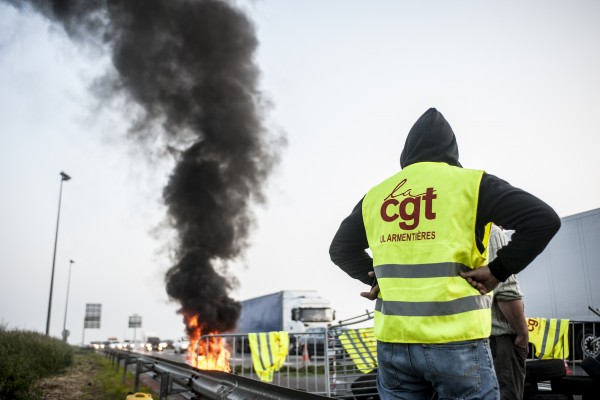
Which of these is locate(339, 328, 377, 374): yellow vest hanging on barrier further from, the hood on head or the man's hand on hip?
the man's hand on hip

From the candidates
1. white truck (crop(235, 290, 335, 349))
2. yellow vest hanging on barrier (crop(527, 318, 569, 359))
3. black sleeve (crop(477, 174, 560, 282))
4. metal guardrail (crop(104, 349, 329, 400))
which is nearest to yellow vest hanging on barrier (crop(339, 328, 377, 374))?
metal guardrail (crop(104, 349, 329, 400))

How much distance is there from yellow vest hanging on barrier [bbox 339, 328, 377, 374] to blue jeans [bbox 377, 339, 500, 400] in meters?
4.80

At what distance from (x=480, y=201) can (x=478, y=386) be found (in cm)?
77

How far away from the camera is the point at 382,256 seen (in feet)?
7.72

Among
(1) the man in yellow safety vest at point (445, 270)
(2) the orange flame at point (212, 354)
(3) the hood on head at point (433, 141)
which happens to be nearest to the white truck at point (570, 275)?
(2) the orange flame at point (212, 354)

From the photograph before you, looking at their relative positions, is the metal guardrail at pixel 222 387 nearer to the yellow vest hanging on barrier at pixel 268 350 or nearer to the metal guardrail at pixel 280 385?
the metal guardrail at pixel 280 385

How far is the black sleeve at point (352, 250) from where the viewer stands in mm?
2758

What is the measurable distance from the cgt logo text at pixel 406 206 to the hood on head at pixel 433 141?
0.75 ft

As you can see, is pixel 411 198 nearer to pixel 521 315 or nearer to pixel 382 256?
pixel 382 256

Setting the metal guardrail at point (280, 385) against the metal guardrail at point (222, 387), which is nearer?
the metal guardrail at point (222, 387)

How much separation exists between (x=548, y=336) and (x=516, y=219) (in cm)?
635

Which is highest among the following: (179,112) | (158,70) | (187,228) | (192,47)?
(192,47)

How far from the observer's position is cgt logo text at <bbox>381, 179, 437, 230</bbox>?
7.25 feet

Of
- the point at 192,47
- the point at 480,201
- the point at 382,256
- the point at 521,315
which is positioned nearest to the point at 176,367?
the point at 521,315
